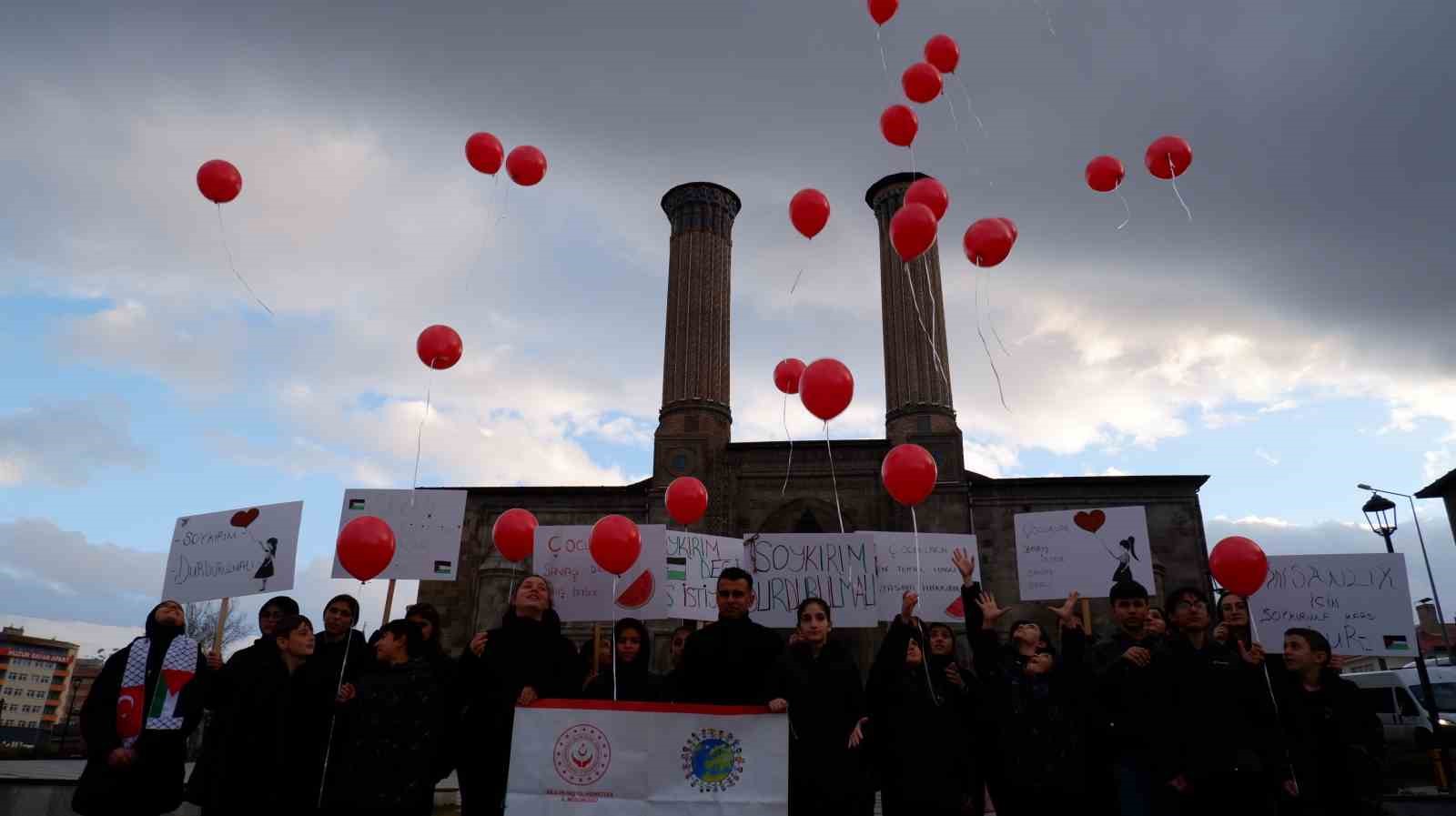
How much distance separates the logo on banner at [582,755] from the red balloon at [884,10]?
852cm

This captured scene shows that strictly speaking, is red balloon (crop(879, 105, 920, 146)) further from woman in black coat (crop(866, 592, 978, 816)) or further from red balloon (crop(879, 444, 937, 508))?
woman in black coat (crop(866, 592, 978, 816))

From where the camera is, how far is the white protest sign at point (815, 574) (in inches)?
418

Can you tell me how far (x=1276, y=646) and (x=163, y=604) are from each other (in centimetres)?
1086

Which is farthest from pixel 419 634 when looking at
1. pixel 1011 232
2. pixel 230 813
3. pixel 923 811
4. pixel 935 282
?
pixel 935 282

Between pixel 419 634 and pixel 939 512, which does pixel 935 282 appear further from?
pixel 419 634

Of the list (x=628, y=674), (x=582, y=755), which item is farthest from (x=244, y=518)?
(x=582, y=755)

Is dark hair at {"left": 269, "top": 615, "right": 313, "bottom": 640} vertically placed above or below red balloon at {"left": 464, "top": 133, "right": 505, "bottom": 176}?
below

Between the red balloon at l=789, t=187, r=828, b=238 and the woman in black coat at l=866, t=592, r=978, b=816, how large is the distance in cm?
605

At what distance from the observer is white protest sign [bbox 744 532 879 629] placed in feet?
34.8

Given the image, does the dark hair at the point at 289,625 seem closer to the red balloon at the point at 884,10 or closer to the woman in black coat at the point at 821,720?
the woman in black coat at the point at 821,720

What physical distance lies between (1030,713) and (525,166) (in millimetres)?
8801

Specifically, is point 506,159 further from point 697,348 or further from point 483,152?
point 697,348

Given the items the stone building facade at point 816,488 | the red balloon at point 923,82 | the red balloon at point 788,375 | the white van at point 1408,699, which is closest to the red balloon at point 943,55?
the red balloon at point 923,82

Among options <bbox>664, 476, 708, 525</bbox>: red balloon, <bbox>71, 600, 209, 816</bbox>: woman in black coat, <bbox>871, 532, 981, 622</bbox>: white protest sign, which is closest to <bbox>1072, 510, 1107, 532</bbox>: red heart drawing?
<bbox>871, 532, 981, 622</bbox>: white protest sign
